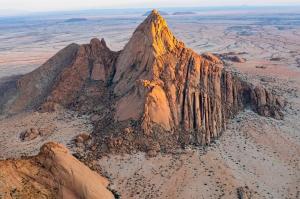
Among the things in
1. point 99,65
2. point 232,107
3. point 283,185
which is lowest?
point 283,185

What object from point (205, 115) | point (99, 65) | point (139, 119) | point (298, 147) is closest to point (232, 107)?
point (205, 115)

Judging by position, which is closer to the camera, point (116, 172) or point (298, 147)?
point (116, 172)

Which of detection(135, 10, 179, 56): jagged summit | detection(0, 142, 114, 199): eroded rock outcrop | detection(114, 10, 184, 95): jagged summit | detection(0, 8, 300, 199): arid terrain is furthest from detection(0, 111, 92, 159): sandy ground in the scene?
detection(135, 10, 179, 56): jagged summit

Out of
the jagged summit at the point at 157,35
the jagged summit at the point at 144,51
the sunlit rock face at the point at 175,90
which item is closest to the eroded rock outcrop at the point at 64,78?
the sunlit rock face at the point at 175,90

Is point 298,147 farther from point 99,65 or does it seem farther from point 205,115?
point 99,65

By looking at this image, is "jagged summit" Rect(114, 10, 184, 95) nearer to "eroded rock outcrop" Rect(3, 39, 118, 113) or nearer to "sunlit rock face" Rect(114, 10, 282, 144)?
"sunlit rock face" Rect(114, 10, 282, 144)

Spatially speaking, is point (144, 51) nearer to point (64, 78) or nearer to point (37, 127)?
point (64, 78)
